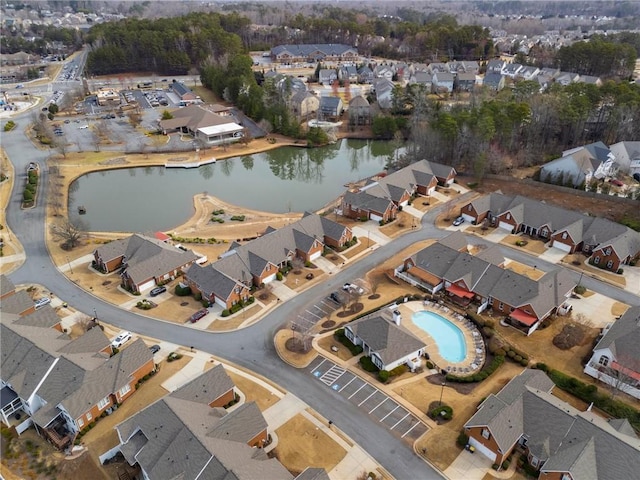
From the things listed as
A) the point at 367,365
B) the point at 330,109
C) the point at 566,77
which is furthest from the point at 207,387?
the point at 566,77

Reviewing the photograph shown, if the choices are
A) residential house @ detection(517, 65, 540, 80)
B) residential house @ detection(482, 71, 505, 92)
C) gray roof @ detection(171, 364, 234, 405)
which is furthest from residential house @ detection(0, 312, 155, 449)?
residential house @ detection(517, 65, 540, 80)

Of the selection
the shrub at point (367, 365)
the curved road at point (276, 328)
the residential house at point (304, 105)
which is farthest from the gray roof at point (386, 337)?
the residential house at point (304, 105)

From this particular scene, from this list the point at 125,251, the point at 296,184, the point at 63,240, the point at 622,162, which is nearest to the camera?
the point at 125,251

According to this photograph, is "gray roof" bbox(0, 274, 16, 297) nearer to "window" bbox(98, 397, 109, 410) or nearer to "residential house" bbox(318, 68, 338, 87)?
"window" bbox(98, 397, 109, 410)

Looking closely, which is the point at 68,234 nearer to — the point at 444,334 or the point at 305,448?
the point at 305,448

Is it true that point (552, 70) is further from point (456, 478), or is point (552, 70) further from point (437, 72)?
point (456, 478)

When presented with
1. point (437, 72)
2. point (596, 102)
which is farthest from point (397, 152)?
point (437, 72)
